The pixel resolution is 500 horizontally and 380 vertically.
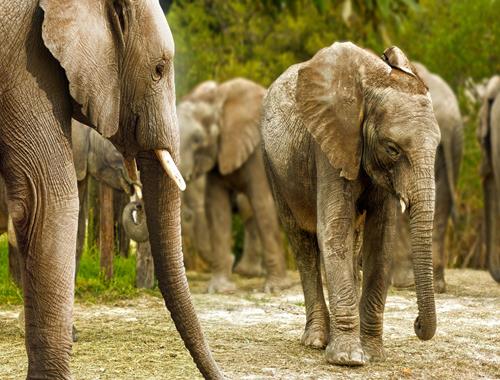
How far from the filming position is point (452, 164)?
10.5m

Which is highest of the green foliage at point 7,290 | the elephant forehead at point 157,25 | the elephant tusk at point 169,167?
the elephant forehead at point 157,25

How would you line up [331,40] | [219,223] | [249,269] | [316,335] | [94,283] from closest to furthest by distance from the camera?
[316,335], [94,283], [219,223], [249,269], [331,40]

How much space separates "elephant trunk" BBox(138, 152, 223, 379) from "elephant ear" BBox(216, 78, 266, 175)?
561 cm

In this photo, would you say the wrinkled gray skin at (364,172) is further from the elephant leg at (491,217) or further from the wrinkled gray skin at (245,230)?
the wrinkled gray skin at (245,230)

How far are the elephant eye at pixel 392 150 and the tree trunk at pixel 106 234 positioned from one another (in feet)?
12.2

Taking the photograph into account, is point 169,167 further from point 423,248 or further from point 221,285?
point 221,285

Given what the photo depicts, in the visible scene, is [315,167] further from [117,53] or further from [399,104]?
[117,53]

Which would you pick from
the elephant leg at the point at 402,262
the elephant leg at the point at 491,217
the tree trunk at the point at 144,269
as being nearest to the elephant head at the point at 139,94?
the tree trunk at the point at 144,269

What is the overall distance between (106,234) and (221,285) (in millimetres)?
1374

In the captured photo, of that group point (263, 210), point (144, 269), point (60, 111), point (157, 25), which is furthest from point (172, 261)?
point (263, 210)

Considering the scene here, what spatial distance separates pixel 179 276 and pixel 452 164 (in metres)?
5.90

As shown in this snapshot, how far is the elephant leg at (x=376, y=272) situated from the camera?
6.69m

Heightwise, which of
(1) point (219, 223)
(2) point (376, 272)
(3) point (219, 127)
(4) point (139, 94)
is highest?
(3) point (219, 127)

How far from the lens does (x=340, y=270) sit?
647cm
